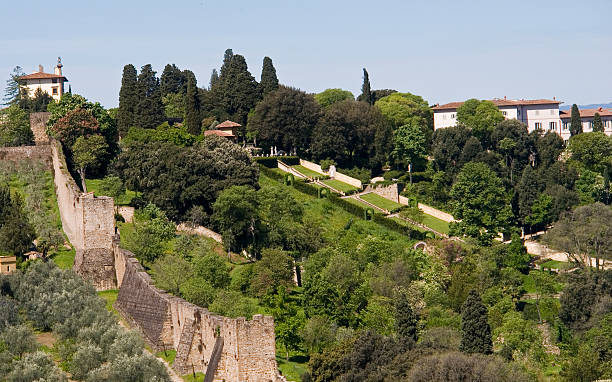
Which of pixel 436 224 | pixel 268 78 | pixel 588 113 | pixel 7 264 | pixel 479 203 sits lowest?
pixel 436 224

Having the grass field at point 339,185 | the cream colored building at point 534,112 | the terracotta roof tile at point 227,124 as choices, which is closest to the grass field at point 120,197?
the grass field at point 339,185

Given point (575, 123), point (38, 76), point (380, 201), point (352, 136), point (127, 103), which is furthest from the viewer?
point (575, 123)

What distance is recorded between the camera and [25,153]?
70.0 metres

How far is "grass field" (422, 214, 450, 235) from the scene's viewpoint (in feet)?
255

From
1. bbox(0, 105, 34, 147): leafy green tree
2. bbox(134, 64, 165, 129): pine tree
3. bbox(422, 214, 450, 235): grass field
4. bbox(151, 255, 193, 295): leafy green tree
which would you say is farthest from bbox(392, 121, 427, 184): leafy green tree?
bbox(151, 255, 193, 295): leafy green tree

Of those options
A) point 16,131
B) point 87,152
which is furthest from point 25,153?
point 16,131

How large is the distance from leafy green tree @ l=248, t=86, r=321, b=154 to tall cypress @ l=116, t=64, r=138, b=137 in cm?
926

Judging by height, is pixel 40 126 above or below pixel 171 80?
below

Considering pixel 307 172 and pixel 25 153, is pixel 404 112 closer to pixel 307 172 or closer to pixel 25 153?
pixel 307 172

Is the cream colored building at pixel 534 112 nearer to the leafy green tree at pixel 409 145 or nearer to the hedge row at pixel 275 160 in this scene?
the leafy green tree at pixel 409 145

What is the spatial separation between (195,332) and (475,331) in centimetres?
1287

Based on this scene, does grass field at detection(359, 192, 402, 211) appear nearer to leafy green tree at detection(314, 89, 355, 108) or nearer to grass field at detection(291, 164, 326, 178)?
grass field at detection(291, 164, 326, 178)

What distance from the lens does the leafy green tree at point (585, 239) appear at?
2872 inches

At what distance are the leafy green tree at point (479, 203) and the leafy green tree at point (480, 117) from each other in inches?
733
